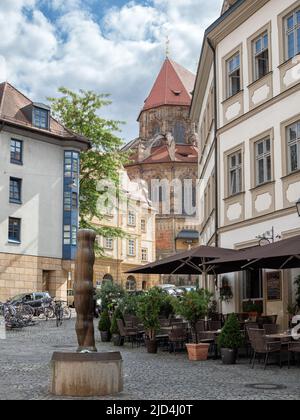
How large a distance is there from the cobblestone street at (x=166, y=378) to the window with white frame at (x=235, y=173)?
6.92 m

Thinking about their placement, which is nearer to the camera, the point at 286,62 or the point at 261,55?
the point at 286,62

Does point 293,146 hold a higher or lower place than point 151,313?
higher

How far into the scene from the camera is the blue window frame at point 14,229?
39938 mm

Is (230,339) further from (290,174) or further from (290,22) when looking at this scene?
(290,22)

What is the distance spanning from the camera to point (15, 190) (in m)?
40.6

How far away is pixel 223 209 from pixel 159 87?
72.2m

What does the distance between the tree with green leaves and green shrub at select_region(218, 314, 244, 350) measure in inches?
1177

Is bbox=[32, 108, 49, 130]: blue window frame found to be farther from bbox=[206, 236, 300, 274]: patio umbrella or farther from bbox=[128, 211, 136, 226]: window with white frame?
bbox=[206, 236, 300, 274]: patio umbrella

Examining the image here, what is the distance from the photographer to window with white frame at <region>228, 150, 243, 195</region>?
71.3 feet

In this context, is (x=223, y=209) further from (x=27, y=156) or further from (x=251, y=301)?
(x=27, y=156)

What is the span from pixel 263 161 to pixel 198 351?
24.1 ft

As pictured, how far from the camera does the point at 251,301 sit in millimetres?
20625

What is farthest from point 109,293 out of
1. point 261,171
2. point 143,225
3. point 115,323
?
point 143,225

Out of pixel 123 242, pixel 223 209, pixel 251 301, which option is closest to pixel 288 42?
pixel 223 209
